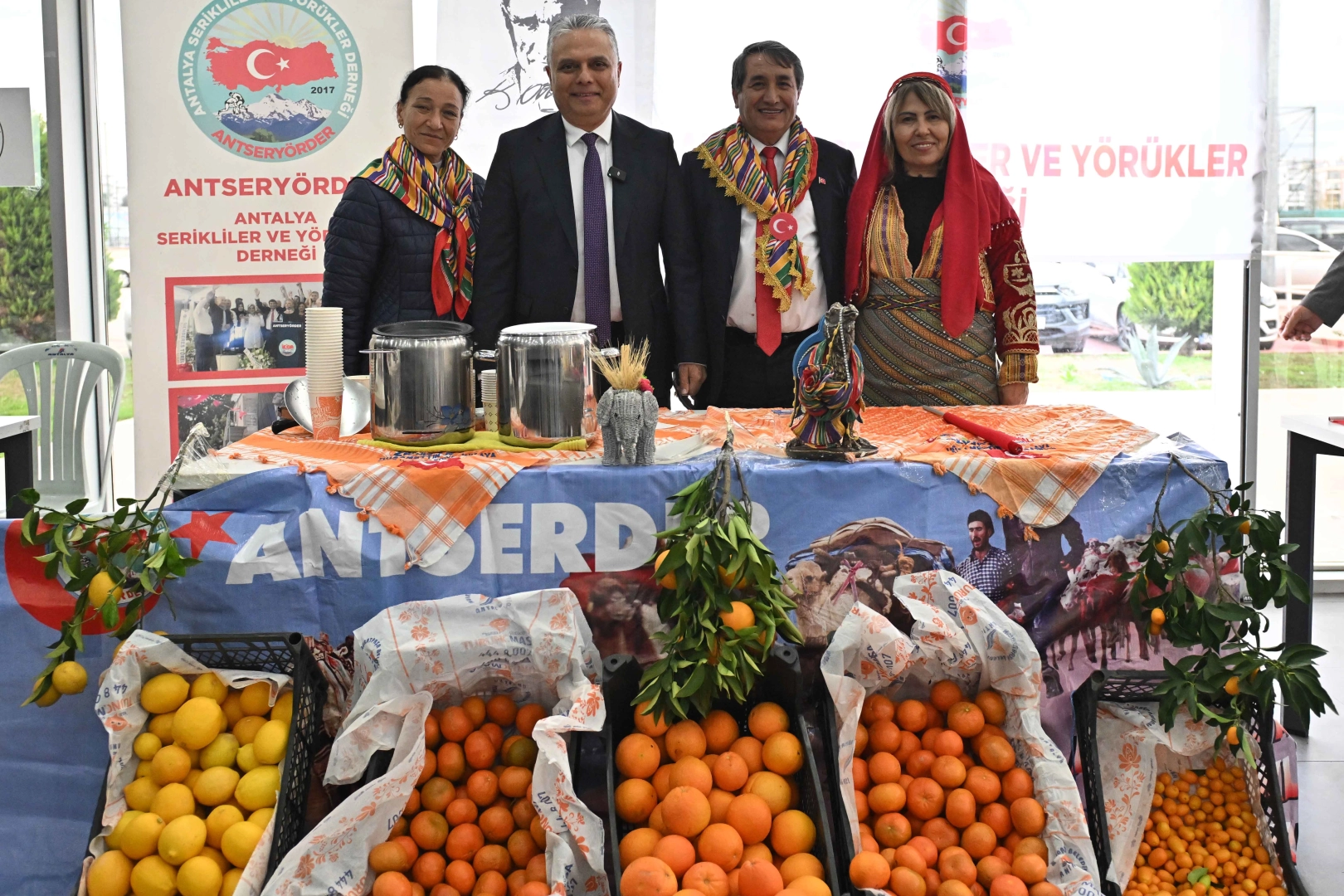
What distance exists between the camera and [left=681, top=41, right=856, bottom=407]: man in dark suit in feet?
9.50

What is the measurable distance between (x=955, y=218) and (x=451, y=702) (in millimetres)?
1671

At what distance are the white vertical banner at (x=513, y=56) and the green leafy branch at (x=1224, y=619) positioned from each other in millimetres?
2816

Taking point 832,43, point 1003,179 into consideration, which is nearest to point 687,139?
point 832,43

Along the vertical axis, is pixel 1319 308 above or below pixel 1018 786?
above

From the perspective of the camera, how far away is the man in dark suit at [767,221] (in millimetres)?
2896

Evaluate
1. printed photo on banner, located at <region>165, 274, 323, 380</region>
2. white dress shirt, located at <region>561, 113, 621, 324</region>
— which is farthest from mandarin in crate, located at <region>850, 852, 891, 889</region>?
printed photo on banner, located at <region>165, 274, 323, 380</region>

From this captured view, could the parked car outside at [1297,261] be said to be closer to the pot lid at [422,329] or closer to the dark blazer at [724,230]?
the dark blazer at [724,230]

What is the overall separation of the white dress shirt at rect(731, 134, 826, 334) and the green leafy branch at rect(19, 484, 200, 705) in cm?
156

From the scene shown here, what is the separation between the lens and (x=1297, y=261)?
4.22m

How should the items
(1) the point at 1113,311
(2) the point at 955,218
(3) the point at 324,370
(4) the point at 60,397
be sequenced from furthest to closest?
(1) the point at 1113,311 → (4) the point at 60,397 → (2) the point at 955,218 → (3) the point at 324,370

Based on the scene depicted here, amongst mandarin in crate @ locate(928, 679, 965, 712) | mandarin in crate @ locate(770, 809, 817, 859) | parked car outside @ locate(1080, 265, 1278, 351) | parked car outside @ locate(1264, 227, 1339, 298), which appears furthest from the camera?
parked car outside @ locate(1080, 265, 1278, 351)

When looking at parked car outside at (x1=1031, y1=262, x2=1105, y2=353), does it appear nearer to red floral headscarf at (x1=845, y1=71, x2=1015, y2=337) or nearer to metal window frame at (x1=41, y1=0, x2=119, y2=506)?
red floral headscarf at (x1=845, y1=71, x2=1015, y2=337)

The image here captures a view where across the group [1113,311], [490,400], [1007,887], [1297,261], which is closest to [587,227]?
[490,400]

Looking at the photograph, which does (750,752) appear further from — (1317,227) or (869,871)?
(1317,227)
